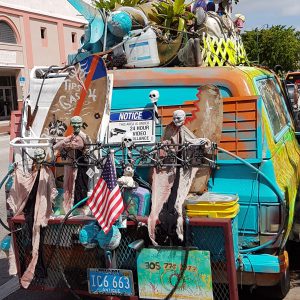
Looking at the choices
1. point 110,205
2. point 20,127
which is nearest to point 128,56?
point 20,127

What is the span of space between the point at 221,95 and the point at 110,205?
4.16 feet

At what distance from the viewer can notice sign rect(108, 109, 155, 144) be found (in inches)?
A: 152

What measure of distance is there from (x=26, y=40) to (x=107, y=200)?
29045mm

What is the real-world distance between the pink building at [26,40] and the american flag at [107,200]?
85.0ft

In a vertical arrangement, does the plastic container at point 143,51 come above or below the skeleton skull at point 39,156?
above

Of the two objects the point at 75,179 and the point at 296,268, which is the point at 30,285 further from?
the point at 296,268

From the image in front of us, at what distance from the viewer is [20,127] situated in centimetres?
419

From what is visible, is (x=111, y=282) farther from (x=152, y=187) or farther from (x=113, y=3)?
(x=113, y=3)

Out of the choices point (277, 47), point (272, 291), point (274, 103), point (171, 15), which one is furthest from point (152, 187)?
point (277, 47)

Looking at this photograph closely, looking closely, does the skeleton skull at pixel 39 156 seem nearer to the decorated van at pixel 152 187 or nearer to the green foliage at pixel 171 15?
the decorated van at pixel 152 187

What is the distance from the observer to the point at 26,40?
99.0ft

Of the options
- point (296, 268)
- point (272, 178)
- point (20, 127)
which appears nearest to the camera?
point (272, 178)

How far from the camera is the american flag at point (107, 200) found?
10.3 feet

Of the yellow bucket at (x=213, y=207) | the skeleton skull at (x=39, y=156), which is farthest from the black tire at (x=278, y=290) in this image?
the skeleton skull at (x=39, y=156)
